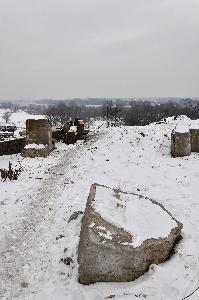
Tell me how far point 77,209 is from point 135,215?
8.10 feet

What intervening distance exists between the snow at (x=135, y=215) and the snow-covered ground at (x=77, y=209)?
0.50m

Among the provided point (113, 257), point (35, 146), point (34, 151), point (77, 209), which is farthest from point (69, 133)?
point (113, 257)

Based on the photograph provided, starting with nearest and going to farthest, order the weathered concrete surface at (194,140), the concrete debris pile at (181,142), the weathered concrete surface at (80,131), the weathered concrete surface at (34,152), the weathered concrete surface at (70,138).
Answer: the concrete debris pile at (181,142), the weathered concrete surface at (194,140), the weathered concrete surface at (34,152), the weathered concrete surface at (70,138), the weathered concrete surface at (80,131)

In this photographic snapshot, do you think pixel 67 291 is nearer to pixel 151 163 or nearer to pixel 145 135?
pixel 151 163

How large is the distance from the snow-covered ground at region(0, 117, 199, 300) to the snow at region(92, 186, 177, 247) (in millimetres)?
505

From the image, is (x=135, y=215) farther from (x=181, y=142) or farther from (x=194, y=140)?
(x=194, y=140)

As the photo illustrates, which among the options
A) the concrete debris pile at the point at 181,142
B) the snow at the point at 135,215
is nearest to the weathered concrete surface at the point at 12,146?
the concrete debris pile at the point at 181,142

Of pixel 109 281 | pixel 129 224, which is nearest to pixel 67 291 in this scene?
pixel 109 281

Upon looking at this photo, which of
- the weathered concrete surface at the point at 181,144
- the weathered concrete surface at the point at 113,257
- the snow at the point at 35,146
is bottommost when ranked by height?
the weathered concrete surface at the point at 113,257

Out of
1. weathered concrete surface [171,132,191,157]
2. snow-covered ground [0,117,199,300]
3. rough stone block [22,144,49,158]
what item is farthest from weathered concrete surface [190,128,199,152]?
rough stone block [22,144,49,158]

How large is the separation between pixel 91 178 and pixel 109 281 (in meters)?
6.14

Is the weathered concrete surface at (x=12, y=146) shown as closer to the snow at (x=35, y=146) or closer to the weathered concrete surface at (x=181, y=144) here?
the snow at (x=35, y=146)

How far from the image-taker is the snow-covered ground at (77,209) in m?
5.89

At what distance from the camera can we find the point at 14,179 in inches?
472
